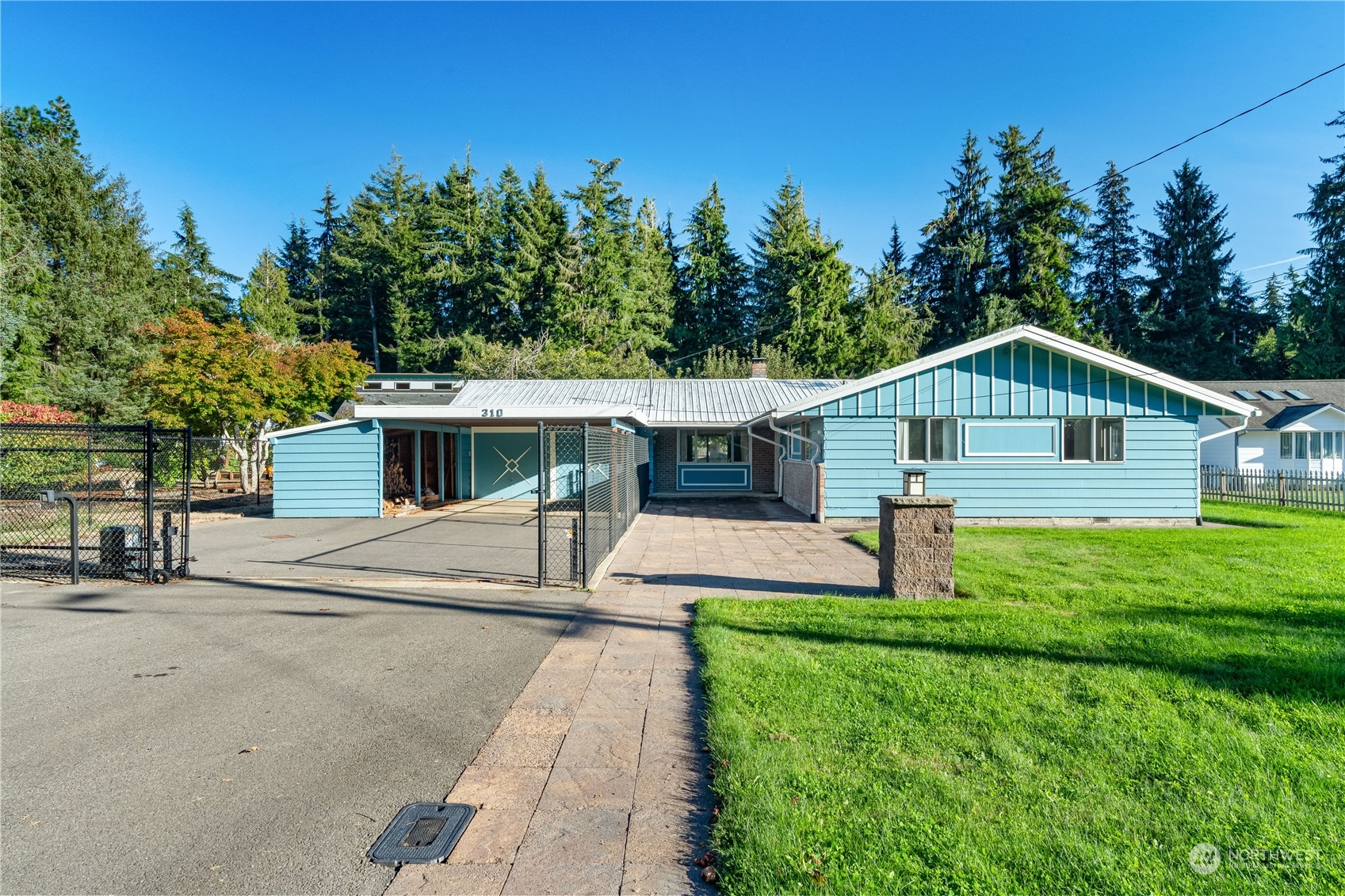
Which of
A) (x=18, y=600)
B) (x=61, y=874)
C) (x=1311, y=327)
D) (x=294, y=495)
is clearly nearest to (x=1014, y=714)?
(x=61, y=874)

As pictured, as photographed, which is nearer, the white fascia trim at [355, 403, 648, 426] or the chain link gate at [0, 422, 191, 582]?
the chain link gate at [0, 422, 191, 582]

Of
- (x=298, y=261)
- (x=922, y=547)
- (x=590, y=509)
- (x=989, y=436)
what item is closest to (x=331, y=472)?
(x=590, y=509)

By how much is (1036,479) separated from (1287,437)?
19.3 m

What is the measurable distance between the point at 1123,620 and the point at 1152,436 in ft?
32.2

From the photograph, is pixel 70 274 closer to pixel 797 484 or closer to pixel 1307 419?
pixel 797 484

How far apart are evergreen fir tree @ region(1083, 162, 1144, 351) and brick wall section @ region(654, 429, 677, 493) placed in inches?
1371

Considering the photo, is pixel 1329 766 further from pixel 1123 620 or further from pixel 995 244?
pixel 995 244

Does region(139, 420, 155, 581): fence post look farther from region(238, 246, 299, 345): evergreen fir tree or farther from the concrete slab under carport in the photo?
region(238, 246, 299, 345): evergreen fir tree

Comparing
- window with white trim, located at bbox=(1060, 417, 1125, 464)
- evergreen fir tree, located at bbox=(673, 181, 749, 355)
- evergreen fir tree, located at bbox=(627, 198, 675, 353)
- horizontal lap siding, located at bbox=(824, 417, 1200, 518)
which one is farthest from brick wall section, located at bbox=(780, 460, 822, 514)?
evergreen fir tree, located at bbox=(673, 181, 749, 355)

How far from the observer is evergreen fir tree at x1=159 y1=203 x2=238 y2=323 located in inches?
1441

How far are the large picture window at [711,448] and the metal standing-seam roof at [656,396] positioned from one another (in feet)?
2.98

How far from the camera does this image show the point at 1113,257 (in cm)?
4441

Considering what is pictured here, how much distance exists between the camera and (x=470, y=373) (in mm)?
30828

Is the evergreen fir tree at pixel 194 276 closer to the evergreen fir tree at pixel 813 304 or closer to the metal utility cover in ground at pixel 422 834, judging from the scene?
the evergreen fir tree at pixel 813 304
